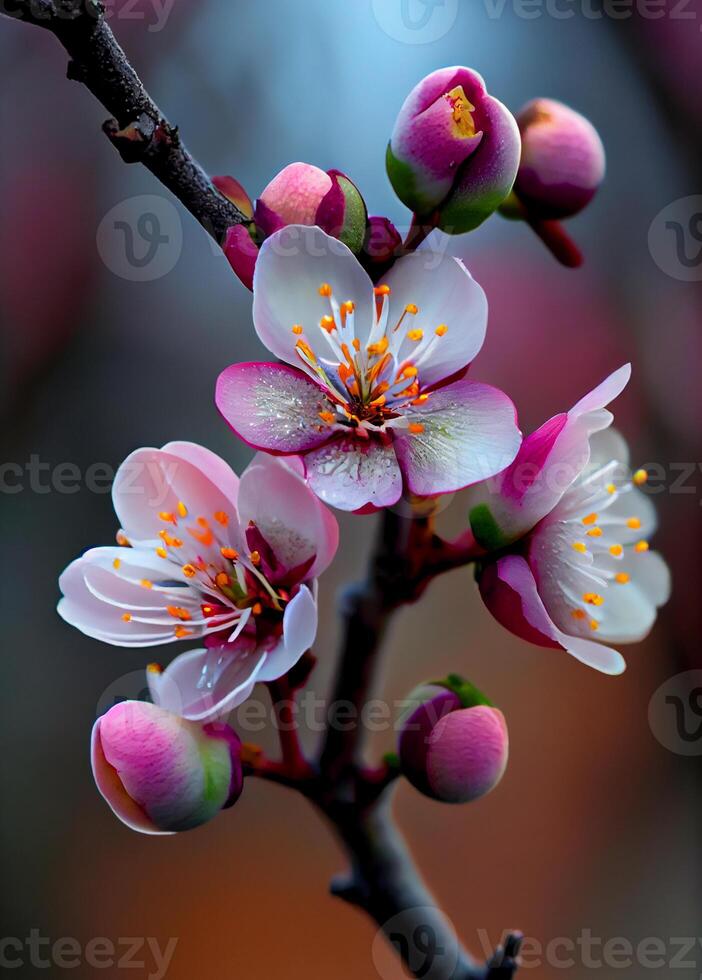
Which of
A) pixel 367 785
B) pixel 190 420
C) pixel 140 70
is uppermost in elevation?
pixel 140 70

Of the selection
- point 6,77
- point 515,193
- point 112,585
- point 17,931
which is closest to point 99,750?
point 112,585

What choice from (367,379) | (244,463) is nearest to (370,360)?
(367,379)

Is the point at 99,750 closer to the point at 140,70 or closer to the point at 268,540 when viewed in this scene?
the point at 268,540

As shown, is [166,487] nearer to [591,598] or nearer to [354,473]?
[354,473]

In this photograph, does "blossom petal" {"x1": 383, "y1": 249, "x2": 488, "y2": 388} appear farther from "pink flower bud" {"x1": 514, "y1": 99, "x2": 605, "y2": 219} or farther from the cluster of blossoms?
"pink flower bud" {"x1": 514, "y1": 99, "x2": 605, "y2": 219}

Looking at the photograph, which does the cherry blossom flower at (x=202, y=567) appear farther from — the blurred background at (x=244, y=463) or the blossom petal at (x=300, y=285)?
the blurred background at (x=244, y=463)

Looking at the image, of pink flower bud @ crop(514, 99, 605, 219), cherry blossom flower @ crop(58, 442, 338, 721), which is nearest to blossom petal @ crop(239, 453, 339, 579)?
cherry blossom flower @ crop(58, 442, 338, 721)

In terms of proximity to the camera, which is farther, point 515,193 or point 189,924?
point 189,924
